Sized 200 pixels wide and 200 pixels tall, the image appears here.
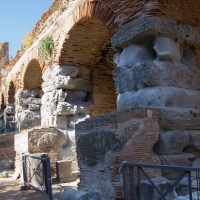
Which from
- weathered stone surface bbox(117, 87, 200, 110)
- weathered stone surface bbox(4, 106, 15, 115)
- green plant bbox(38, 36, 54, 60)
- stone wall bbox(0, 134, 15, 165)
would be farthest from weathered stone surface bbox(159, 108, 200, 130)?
weathered stone surface bbox(4, 106, 15, 115)

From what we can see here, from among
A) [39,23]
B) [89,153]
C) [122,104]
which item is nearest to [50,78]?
[39,23]

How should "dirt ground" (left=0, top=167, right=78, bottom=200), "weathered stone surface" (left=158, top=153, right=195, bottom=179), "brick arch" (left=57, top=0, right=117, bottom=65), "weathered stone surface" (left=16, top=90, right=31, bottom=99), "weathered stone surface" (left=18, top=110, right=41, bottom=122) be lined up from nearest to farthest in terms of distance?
"weathered stone surface" (left=158, top=153, right=195, bottom=179) → "dirt ground" (left=0, top=167, right=78, bottom=200) → "brick arch" (left=57, top=0, right=117, bottom=65) → "weathered stone surface" (left=18, top=110, right=41, bottom=122) → "weathered stone surface" (left=16, top=90, right=31, bottom=99)

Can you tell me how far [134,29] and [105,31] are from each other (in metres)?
2.31

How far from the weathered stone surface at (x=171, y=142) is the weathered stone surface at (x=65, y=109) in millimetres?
3472

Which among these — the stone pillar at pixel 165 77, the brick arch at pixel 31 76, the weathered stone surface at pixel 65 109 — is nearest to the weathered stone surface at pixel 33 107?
the brick arch at pixel 31 76

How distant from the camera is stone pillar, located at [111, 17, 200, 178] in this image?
12.0 ft

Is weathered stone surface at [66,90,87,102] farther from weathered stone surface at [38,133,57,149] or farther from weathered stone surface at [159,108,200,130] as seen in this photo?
weathered stone surface at [159,108,200,130]

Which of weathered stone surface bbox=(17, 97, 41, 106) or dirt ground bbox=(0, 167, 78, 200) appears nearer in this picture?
dirt ground bbox=(0, 167, 78, 200)

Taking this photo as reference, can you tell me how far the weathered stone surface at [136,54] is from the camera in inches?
163

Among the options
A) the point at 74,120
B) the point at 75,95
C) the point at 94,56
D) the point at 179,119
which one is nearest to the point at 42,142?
the point at 74,120

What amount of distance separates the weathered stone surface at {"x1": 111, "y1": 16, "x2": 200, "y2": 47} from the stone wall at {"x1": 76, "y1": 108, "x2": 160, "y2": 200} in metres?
1.14

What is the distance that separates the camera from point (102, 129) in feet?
11.3

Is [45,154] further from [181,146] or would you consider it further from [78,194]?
[181,146]

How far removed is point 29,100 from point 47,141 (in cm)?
371
